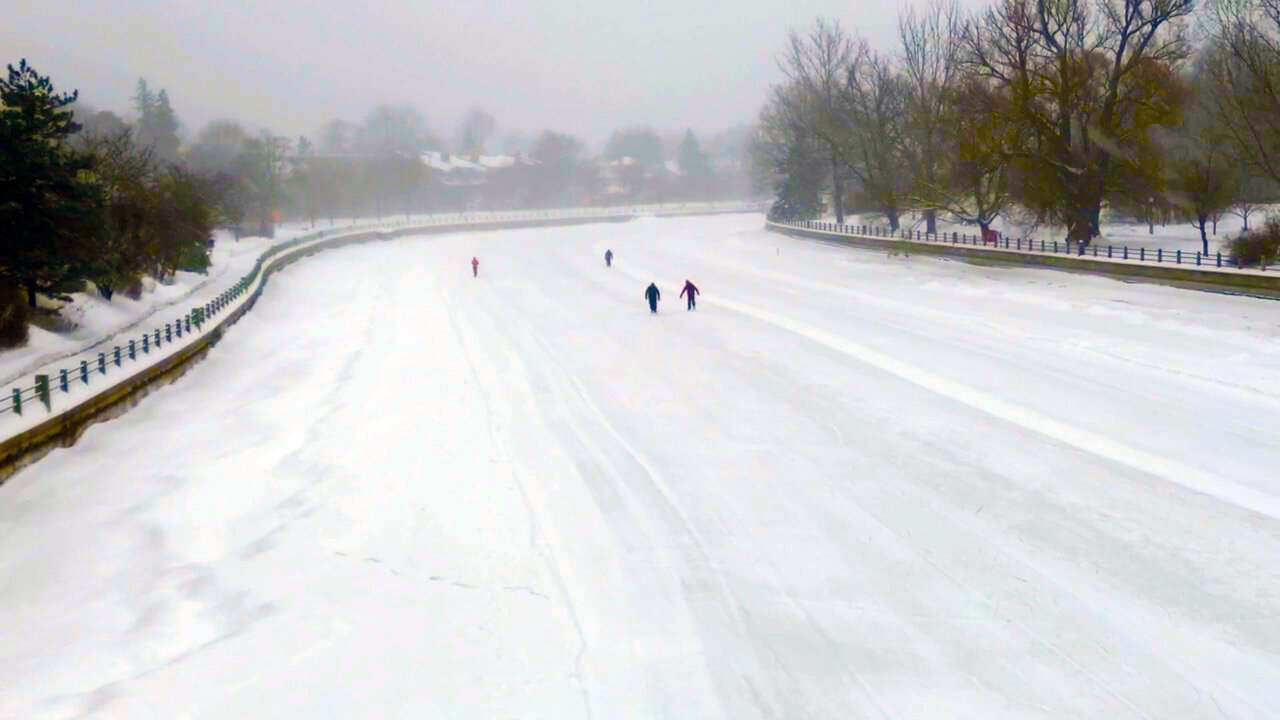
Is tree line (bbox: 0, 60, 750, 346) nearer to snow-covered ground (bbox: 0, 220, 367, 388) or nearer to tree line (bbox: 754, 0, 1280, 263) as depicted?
snow-covered ground (bbox: 0, 220, 367, 388)

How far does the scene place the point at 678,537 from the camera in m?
13.7

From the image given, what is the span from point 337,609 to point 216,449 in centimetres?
974

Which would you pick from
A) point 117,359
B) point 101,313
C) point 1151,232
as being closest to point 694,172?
point 1151,232

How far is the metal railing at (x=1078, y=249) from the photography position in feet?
123

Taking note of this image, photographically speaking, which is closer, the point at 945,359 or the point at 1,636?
the point at 1,636

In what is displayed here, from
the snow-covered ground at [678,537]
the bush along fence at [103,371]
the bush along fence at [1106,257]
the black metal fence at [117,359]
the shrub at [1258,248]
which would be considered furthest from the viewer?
the shrub at [1258,248]

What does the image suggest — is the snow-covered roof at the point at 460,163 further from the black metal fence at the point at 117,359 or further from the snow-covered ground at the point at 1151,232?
the snow-covered ground at the point at 1151,232

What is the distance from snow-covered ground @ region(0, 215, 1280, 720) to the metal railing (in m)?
8.95

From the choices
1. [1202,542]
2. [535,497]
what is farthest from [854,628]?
[535,497]

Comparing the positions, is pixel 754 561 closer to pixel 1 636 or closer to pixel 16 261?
pixel 1 636

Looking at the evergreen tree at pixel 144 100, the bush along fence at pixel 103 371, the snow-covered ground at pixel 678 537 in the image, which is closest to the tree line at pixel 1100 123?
the snow-covered ground at pixel 678 537

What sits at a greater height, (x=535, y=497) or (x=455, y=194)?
(x=455, y=194)

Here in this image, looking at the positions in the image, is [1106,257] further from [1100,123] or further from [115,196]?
[115,196]

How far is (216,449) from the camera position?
66.5 ft
